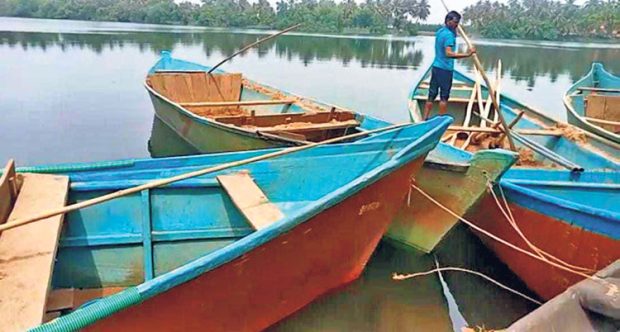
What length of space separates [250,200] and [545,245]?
2.16m

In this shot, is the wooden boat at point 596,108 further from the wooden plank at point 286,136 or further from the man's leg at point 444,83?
the wooden plank at point 286,136

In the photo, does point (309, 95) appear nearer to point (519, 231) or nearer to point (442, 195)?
point (442, 195)

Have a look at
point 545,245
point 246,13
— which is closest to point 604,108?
point 545,245

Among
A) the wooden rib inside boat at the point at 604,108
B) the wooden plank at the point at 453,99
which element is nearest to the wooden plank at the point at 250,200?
the wooden plank at the point at 453,99

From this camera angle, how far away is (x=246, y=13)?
173 ft

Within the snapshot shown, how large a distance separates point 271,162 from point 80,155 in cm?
529

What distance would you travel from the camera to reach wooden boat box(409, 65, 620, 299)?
3416mm

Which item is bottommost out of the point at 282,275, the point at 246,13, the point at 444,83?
the point at 282,275

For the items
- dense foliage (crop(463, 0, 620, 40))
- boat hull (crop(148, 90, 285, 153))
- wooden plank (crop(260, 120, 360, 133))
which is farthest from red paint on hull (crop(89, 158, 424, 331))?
dense foliage (crop(463, 0, 620, 40))

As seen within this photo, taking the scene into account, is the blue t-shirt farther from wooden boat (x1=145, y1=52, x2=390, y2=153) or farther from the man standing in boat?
wooden boat (x1=145, y1=52, x2=390, y2=153)

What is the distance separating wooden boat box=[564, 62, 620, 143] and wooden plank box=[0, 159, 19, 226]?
18.0 feet

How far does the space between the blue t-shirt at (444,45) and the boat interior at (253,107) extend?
1.16 meters

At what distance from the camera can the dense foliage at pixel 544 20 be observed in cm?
4931

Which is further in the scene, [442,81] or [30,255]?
[442,81]
